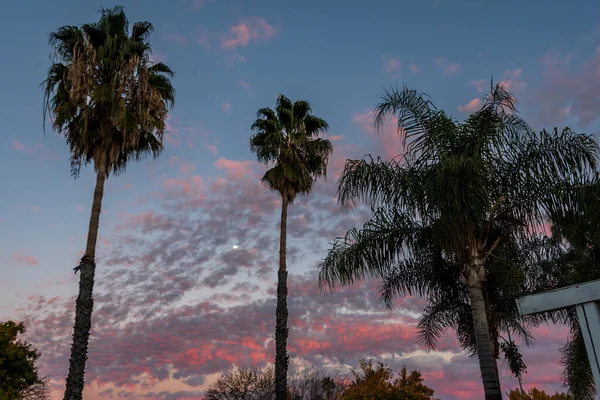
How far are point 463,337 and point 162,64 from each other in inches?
689

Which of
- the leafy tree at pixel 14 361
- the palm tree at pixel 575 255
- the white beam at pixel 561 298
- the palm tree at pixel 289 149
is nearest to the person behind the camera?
the white beam at pixel 561 298

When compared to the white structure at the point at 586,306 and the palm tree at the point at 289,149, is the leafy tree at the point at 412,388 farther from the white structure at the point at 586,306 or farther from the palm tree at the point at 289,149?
the white structure at the point at 586,306

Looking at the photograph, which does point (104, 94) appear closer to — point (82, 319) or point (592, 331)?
point (82, 319)

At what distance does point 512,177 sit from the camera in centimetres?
1535

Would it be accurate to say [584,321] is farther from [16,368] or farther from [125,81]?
[16,368]

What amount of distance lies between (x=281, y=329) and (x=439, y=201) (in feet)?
40.6

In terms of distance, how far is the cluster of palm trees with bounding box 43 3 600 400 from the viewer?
14570 millimetres

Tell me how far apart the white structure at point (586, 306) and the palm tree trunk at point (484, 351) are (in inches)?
374

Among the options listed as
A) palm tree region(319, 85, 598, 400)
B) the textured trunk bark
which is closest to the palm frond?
palm tree region(319, 85, 598, 400)

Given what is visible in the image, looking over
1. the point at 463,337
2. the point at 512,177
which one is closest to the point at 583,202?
the point at 512,177

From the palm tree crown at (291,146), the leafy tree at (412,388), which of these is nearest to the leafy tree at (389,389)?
the leafy tree at (412,388)

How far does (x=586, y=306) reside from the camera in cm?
530

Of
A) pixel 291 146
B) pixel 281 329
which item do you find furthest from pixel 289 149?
pixel 281 329

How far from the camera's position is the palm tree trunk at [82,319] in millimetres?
16766
